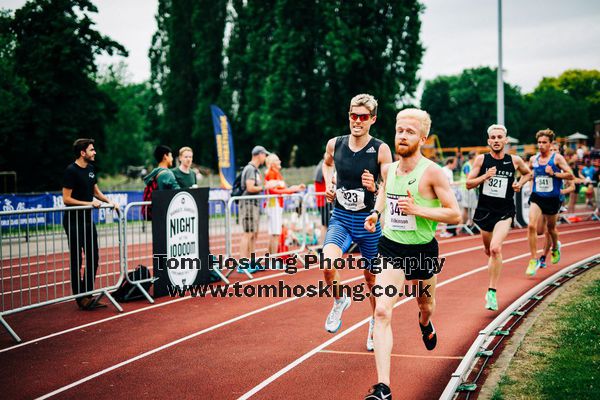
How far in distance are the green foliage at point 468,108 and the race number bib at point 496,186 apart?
91.9 meters

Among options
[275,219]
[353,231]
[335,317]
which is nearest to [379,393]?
[335,317]

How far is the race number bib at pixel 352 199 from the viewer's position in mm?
6207

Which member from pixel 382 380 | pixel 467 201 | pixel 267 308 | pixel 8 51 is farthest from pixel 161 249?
pixel 8 51

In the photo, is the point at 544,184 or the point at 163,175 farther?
the point at 544,184

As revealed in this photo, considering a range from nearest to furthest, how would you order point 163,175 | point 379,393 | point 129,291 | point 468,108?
1. point 379,393
2. point 129,291
3. point 163,175
4. point 468,108

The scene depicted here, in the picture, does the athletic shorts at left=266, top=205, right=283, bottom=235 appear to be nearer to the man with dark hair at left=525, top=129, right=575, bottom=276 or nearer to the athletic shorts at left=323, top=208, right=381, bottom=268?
the man with dark hair at left=525, top=129, right=575, bottom=276

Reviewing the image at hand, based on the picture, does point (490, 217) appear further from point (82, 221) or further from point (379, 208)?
point (82, 221)

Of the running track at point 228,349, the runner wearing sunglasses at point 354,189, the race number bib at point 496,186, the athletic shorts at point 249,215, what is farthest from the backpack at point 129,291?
the race number bib at point 496,186

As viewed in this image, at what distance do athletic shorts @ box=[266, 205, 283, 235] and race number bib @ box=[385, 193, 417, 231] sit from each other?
7377 millimetres

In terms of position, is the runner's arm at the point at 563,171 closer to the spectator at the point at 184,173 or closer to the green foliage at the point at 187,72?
the spectator at the point at 184,173

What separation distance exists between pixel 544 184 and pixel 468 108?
94.2 m

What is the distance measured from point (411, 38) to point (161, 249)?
1442 inches

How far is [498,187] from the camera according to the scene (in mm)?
8516

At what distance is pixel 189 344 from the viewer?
270 inches
